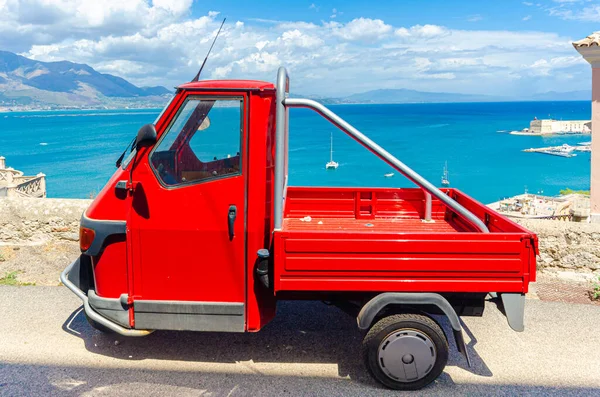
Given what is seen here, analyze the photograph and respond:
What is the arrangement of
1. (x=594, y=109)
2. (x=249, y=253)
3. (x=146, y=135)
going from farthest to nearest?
(x=594, y=109), (x=249, y=253), (x=146, y=135)

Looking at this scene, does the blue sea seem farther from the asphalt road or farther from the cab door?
the cab door

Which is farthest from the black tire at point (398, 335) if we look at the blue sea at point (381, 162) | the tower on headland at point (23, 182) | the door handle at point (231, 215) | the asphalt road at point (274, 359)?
the blue sea at point (381, 162)

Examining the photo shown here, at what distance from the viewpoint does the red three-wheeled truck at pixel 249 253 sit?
410 centimetres

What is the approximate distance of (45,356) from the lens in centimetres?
487

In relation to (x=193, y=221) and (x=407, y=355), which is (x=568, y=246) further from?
(x=193, y=221)

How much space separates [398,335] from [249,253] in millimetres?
1339

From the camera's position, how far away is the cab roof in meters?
4.28

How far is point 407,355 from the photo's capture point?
14.0 feet

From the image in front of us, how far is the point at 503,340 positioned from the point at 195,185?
10.9ft

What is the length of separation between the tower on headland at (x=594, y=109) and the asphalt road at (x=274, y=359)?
4.59 metres

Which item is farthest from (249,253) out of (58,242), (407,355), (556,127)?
A: (556,127)

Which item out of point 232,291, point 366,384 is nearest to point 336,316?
point 366,384

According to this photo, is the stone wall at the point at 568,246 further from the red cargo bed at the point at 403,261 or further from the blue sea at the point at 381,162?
the blue sea at the point at 381,162

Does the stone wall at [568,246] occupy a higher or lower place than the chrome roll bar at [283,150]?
lower
